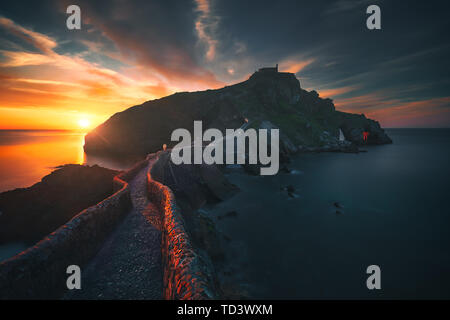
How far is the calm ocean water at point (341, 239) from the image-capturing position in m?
12.2

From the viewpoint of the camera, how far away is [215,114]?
85375mm

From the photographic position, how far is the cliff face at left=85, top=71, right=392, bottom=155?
9206 cm

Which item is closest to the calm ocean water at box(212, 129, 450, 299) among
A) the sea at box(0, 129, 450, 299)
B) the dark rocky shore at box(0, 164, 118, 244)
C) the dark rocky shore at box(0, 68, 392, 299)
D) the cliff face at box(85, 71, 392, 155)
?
the sea at box(0, 129, 450, 299)

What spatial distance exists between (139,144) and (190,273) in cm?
10241

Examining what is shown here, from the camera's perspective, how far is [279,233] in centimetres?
1830

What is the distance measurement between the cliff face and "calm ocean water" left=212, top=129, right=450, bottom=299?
193 feet

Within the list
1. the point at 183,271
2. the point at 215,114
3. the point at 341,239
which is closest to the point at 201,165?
the point at 341,239

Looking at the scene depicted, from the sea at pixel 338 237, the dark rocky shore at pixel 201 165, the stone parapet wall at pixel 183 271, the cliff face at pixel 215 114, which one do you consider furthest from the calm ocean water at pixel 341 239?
the cliff face at pixel 215 114

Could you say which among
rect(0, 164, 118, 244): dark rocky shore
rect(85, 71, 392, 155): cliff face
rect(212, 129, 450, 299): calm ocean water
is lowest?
rect(212, 129, 450, 299): calm ocean water

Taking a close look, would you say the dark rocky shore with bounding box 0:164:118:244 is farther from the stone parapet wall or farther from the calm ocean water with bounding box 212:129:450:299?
the stone parapet wall

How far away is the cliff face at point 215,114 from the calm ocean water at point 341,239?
58.7 metres

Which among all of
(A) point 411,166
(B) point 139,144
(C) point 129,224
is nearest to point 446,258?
(C) point 129,224

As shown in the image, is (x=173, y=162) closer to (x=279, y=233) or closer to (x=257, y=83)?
(x=279, y=233)

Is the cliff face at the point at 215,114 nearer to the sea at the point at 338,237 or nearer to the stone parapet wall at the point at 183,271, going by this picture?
the sea at the point at 338,237
